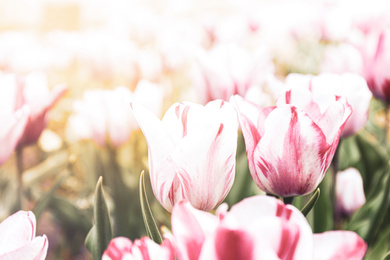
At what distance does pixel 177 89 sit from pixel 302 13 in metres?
1.08

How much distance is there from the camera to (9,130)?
58 cm

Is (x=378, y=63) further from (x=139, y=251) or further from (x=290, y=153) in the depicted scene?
(x=139, y=251)

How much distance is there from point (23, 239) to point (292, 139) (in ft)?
0.78

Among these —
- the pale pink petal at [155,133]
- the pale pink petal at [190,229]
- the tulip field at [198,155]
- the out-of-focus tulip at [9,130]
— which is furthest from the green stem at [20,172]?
the pale pink petal at [190,229]

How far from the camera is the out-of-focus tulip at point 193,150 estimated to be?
394 mm

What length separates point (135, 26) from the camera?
2.00 metres

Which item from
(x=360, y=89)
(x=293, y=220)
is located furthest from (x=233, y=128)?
(x=360, y=89)

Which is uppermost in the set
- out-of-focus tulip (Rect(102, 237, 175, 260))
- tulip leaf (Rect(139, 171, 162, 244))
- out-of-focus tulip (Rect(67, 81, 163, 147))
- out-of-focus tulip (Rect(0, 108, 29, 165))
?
out-of-focus tulip (Rect(102, 237, 175, 260))

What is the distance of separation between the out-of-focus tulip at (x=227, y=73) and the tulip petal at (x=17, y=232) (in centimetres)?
54

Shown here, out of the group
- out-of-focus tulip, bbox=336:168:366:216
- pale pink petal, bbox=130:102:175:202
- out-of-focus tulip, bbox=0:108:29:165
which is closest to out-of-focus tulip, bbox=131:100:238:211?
pale pink petal, bbox=130:102:175:202

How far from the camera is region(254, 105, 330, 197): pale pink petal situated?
16.1 inches

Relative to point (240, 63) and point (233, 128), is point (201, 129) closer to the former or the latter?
point (233, 128)

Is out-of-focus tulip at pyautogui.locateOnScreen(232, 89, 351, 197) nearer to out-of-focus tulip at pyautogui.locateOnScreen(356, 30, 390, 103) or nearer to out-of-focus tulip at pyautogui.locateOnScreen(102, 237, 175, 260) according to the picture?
out-of-focus tulip at pyautogui.locateOnScreen(102, 237, 175, 260)

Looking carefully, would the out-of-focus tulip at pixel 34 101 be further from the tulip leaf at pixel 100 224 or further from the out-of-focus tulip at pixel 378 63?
the out-of-focus tulip at pixel 378 63
